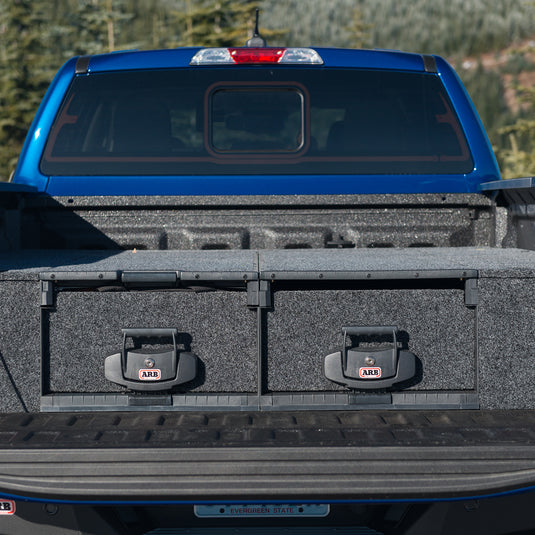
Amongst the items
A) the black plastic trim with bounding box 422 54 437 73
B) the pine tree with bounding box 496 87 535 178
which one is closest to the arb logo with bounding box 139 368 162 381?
the black plastic trim with bounding box 422 54 437 73

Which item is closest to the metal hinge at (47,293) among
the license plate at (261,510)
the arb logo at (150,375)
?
the arb logo at (150,375)

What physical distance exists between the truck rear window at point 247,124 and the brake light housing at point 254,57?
0.06m

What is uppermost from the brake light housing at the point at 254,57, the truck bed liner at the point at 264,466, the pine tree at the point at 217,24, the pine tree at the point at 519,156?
the pine tree at the point at 217,24

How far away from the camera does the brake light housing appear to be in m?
4.17

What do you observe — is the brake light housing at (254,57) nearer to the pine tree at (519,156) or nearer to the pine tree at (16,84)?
the pine tree at (519,156)

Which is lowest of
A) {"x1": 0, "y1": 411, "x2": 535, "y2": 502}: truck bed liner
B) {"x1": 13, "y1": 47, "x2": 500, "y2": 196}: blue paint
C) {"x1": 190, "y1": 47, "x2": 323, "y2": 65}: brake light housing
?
{"x1": 0, "y1": 411, "x2": 535, "y2": 502}: truck bed liner

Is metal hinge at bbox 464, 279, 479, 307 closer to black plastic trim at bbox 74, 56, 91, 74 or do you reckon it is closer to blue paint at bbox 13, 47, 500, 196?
blue paint at bbox 13, 47, 500, 196

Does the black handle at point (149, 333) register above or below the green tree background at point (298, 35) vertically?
below

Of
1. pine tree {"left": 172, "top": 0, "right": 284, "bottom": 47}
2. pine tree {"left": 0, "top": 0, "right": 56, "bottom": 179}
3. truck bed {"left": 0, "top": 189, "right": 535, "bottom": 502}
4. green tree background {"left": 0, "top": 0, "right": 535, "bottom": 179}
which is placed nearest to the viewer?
truck bed {"left": 0, "top": 189, "right": 535, "bottom": 502}

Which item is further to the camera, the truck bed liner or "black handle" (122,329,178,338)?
"black handle" (122,329,178,338)

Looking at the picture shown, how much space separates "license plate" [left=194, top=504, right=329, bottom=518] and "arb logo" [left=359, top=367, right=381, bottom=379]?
470 millimetres

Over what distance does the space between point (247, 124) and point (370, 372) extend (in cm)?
206

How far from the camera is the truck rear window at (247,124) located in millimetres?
4102

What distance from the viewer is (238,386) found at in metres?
2.83
